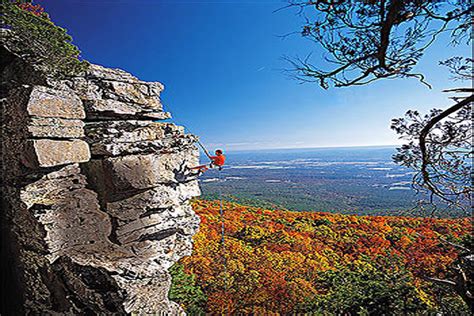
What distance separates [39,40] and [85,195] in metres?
3.63

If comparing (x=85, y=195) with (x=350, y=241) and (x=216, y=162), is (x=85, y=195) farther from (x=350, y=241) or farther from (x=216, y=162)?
(x=350, y=241)

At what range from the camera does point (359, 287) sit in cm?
904

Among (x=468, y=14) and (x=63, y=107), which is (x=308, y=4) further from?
(x=63, y=107)

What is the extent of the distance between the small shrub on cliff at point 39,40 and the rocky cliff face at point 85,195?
0.28 metres

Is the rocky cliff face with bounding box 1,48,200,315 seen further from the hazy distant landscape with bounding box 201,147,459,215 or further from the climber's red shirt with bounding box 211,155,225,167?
the hazy distant landscape with bounding box 201,147,459,215

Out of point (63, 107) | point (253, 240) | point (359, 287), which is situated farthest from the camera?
point (253, 240)

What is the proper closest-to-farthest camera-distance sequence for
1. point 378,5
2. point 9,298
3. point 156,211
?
point 378,5 → point 9,298 → point 156,211

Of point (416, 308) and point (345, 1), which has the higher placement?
point (345, 1)

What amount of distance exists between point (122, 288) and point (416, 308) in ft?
28.9

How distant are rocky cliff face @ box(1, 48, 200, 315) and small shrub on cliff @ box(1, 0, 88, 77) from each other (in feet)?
0.92

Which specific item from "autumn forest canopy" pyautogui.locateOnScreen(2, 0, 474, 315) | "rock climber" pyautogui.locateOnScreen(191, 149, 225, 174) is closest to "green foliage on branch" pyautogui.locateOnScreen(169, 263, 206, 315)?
"autumn forest canopy" pyautogui.locateOnScreen(2, 0, 474, 315)

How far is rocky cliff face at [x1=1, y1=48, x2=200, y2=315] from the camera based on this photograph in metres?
4.66

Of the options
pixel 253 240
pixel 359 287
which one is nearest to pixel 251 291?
pixel 359 287

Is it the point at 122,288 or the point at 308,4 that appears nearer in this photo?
the point at 308,4
